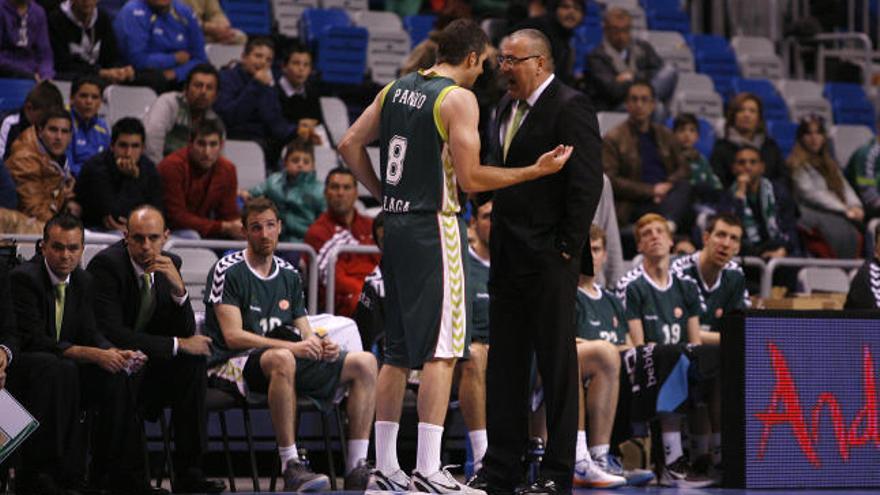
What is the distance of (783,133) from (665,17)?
2169mm

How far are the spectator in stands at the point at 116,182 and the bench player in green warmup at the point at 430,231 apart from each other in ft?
12.0

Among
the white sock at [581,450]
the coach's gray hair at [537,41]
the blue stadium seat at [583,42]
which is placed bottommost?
the white sock at [581,450]

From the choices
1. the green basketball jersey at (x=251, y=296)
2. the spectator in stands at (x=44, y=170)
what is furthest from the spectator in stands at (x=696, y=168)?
the spectator in stands at (x=44, y=170)

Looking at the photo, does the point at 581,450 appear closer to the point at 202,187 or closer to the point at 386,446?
the point at 386,446

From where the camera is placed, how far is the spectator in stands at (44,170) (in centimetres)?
993

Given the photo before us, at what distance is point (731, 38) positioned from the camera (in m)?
16.7

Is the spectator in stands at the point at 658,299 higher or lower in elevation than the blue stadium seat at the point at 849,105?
lower

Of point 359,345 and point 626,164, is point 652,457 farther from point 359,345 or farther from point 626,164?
point 626,164

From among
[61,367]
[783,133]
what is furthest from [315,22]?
[61,367]

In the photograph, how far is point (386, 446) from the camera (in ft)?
22.4

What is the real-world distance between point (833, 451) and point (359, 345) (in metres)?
2.66

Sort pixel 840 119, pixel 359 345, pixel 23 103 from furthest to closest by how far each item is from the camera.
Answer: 1. pixel 840 119
2. pixel 23 103
3. pixel 359 345

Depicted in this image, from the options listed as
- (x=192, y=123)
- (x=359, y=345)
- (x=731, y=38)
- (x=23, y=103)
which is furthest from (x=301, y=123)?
(x=731, y=38)

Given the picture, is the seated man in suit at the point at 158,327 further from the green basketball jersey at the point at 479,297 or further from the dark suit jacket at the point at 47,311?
the green basketball jersey at the point at 479,297
